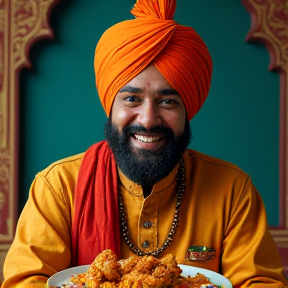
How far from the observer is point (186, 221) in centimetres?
189

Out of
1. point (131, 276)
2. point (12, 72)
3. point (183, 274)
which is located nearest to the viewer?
point (131, 276)

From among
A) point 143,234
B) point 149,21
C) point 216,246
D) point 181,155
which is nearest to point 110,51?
point 149,21

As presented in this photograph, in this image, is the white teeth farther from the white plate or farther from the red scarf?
the white plate

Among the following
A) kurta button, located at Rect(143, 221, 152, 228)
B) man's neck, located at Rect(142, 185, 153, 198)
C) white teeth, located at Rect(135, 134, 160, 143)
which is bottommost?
kurta button, located at Rect(143, 221, 152, 228)

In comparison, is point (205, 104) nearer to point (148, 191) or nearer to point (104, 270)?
point (148, 191)

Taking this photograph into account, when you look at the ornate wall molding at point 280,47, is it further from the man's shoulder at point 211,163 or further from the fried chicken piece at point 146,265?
the fried chicken piece at point 146,265

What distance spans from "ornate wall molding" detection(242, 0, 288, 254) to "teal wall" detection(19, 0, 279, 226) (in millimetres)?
32

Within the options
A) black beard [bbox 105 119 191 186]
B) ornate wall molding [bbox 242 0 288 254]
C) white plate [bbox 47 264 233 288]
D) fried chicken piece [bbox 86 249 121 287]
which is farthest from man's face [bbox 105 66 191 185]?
ornate wall molding [bbox 242 0 288 254]

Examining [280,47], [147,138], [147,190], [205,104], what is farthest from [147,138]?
[280,47]

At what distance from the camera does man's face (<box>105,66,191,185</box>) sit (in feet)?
5.79

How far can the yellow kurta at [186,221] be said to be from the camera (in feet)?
5.75

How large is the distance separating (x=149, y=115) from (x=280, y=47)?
5.23 ft

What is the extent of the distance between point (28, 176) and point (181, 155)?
1415mm

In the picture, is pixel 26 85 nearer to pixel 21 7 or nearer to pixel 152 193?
pixel 21 7
